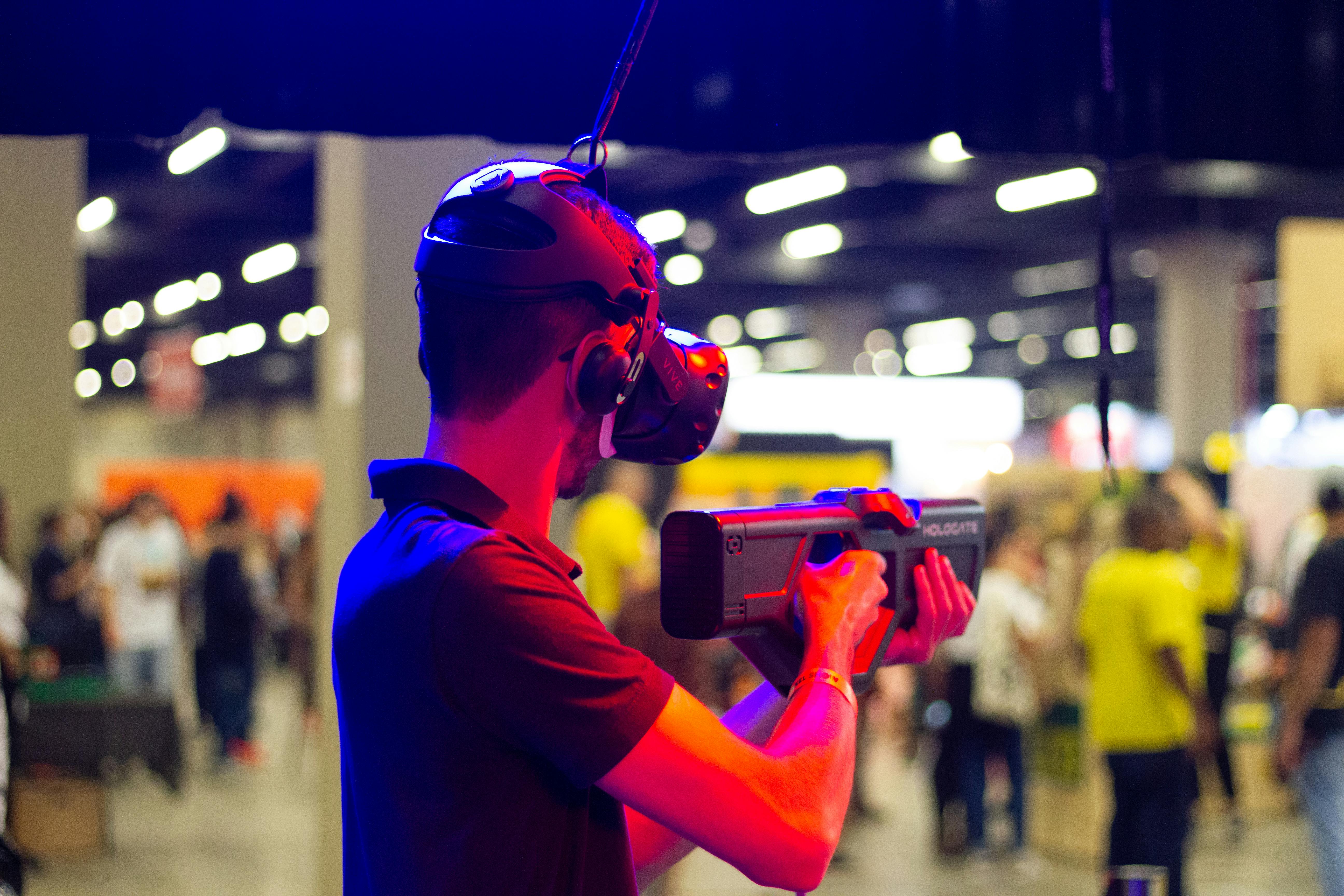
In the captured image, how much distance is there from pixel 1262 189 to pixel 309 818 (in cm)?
928

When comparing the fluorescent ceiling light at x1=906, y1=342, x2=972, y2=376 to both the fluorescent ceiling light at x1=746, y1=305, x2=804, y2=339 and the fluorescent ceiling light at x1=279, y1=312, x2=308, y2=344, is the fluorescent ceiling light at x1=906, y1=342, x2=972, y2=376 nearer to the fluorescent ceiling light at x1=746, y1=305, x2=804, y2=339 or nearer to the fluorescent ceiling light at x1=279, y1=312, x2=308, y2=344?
the fluorescent ceiling light at x1=746, y1=305, x2=804, y2=339

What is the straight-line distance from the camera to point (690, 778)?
94cm

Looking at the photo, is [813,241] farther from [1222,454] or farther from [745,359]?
[745,359]

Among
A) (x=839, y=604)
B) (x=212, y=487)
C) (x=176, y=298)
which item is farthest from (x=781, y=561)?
(x=212, y=487)

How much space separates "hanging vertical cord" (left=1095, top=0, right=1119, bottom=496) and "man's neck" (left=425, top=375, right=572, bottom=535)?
0.83 metres

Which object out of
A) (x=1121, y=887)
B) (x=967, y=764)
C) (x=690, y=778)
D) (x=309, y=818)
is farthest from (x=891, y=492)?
(x=309, y=818)

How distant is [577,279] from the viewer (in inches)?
41.0

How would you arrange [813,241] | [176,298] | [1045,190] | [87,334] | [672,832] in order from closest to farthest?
[672,832], [1045,190], [813,241], [176,298], [87,334]

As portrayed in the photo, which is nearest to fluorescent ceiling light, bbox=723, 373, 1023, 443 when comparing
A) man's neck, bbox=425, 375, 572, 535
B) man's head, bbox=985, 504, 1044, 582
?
man's head, bbox=985, 504, 1044, 582

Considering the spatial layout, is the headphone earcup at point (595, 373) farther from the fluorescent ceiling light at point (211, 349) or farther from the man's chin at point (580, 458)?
the fluorescent ceiling light at point (211, 349)

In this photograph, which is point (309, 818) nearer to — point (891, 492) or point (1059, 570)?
point (1059, 570)

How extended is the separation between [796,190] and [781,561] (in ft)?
34.9

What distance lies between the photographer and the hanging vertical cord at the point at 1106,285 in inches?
65.4

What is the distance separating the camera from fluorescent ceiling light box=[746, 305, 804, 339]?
19.6m
